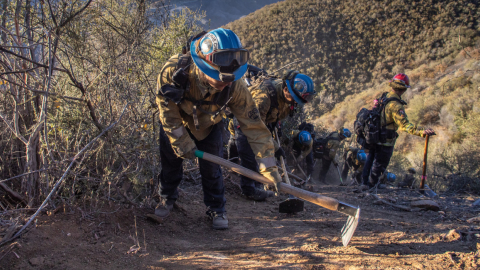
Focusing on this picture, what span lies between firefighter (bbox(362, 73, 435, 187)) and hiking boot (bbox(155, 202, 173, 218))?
12.8ft

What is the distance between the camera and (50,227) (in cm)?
236

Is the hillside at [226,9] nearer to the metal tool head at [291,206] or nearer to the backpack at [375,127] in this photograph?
the backpack at [375,127]

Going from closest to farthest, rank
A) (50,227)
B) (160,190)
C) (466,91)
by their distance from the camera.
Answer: (50,227) → (160,190) → (466,91)

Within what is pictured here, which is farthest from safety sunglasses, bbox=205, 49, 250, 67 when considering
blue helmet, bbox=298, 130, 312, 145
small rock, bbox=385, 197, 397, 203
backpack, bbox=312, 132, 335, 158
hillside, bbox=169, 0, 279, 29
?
hillside, bbox=169, 0, 279, 29

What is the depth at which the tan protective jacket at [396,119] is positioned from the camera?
497 cm

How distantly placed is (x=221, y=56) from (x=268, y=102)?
155cm

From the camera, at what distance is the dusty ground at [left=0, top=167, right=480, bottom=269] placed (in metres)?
2.22

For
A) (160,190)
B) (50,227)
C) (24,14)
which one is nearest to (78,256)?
(50,227)

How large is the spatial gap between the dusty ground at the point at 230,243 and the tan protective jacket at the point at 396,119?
1.72 m

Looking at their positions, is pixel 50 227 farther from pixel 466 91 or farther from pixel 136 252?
pixel 466 91

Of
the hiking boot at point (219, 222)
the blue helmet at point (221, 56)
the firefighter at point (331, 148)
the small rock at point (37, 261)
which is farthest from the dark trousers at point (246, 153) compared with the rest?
the firefighter at point (331, 148)

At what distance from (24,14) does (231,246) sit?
2690mm

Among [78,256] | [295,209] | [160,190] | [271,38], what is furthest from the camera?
[271,38]

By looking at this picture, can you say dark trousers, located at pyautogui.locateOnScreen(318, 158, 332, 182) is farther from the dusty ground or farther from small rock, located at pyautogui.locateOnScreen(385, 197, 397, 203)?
the dusty ground
